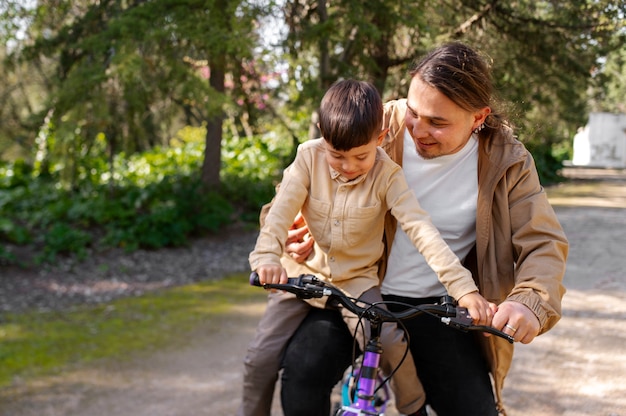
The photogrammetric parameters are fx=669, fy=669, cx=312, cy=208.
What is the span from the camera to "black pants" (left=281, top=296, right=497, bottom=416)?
2.43 meters

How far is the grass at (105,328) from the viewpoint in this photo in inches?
205

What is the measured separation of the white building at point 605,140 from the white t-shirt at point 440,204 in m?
32.4

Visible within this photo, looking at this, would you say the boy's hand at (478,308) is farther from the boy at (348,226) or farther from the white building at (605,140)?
the white building at (605,140)

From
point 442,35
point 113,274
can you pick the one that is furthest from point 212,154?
point 442,35

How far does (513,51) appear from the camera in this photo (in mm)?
9562

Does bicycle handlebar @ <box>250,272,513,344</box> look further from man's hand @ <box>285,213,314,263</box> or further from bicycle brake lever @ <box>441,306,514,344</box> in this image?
man's hand @ <box>285,213,314,263</box>

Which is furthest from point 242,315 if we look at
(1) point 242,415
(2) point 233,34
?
(1) point 242,415

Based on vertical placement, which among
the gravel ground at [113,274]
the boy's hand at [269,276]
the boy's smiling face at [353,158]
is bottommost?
the gravel ground at [113,274]

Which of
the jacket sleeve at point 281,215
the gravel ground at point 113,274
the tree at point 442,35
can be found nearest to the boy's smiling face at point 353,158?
the jacket sleeve at point 281,215

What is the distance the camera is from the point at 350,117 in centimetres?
212

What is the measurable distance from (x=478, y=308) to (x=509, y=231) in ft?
1.49

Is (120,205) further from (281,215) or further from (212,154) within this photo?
(281,215)

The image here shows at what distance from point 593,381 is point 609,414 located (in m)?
0.55

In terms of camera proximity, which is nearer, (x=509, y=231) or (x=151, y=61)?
(x=509, y=231)
